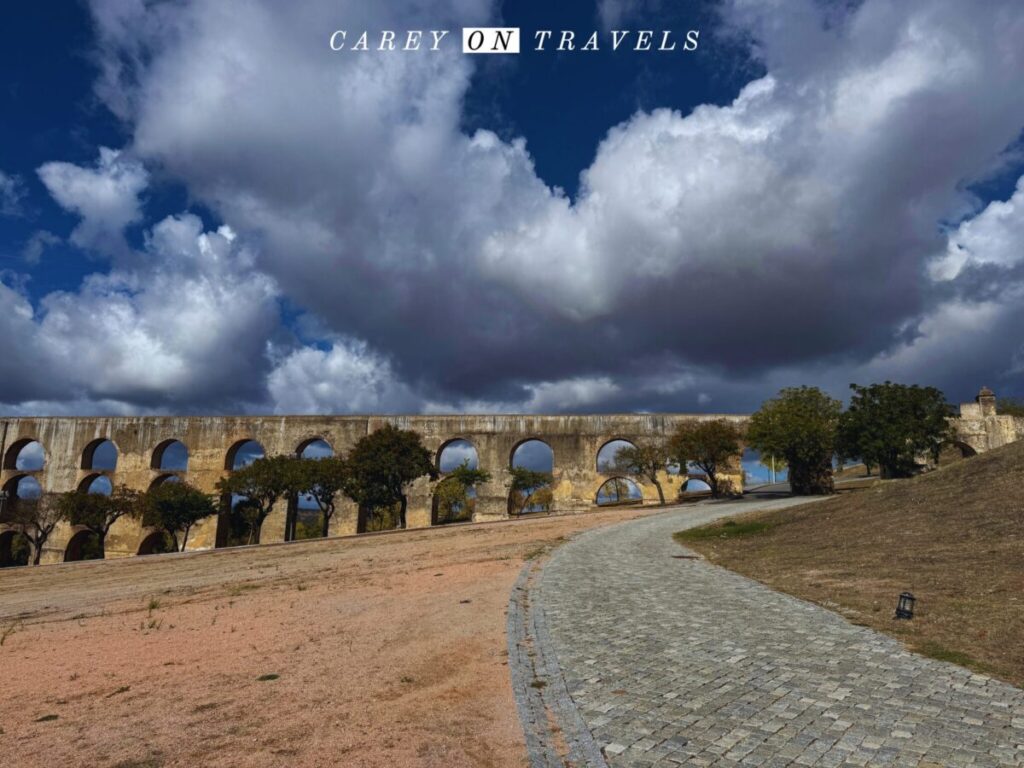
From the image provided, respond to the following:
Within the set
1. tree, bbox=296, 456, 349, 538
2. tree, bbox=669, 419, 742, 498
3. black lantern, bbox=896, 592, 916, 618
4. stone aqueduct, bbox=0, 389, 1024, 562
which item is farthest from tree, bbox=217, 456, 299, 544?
black lantern, bbox=896, 592, 916, 618

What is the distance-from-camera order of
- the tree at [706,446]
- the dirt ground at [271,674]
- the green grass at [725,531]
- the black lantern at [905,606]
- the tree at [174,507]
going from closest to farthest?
the dirt ground at [271,674], the black lantern at [905,606], the green grass at [725,531], the tree at [706,446], the tree at [174,507]

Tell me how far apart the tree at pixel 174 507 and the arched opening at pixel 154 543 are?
4404mm

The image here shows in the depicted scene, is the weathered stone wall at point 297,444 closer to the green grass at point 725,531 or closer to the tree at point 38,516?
the tree at point 38,516

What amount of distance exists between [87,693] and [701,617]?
20.5 feet

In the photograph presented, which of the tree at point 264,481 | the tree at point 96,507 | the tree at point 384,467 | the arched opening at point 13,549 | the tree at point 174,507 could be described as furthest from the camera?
the arched opening at point 13,549

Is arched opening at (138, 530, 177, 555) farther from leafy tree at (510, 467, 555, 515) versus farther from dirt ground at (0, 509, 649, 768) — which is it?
dirt ground at (0, 509, 649, 768)

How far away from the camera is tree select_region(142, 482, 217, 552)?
32.3 m

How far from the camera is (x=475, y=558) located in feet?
48.1

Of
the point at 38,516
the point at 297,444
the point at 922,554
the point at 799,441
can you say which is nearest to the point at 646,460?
the point at 799,441

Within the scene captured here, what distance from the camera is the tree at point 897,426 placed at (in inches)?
1131

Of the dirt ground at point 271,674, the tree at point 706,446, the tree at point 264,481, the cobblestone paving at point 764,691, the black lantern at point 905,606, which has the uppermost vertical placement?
the tree at point 706,446

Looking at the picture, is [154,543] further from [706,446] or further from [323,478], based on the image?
[706,446]

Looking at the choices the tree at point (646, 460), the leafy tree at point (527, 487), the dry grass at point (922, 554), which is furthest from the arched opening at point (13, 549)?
the dry grass at point (922, 554)

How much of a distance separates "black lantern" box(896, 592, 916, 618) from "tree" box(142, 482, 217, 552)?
110 feet
